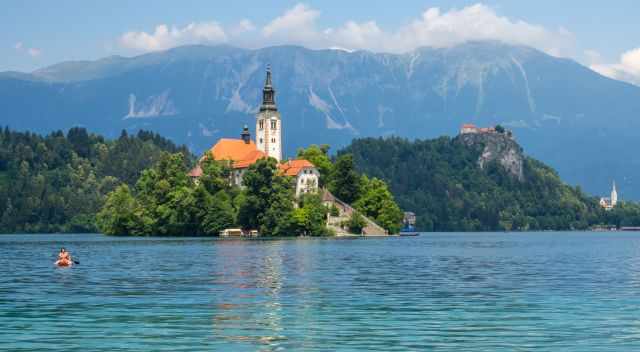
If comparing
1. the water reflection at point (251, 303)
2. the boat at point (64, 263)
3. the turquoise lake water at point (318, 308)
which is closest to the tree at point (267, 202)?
the water reflection at point (251, 303)

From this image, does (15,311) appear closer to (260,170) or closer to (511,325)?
(511,325)

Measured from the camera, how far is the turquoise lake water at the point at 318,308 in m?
40.2

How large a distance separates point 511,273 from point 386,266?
1361 centimetres

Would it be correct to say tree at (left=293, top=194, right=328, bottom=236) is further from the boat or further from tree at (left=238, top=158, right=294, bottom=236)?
the boat

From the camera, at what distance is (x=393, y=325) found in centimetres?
4503

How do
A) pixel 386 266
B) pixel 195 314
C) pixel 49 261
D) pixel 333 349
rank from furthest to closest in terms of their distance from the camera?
pixel 49 261
pixel 386 266
pixel 195 314
pixel 333 349

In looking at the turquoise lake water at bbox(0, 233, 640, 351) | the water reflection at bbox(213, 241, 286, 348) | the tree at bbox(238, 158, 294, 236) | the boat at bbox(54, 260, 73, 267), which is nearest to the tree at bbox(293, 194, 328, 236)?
the tree at bbox(238, 158, 294, 236)

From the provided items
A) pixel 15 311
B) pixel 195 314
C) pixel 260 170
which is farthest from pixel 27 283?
pixel 260 170

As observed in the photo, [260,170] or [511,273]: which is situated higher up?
[260,170]

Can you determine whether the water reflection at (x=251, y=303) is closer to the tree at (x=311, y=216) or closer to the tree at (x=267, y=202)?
the tree at (x=267, y=202)

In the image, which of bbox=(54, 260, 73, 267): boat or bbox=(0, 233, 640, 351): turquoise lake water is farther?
bbox=(54, 260, 73, 267): boat

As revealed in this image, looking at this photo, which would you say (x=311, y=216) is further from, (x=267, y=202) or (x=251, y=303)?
(x=251, y=303)

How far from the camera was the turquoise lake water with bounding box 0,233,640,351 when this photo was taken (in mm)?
40250

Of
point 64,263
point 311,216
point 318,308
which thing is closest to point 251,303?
point 318,308
